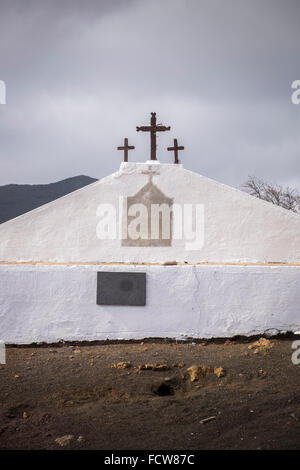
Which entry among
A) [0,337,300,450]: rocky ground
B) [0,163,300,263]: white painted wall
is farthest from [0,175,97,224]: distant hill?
[0,337,300,450]: rocky ground

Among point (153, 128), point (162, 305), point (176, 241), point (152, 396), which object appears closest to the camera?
point (152, 396)

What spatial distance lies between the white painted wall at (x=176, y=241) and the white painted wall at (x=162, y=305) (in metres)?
2.23

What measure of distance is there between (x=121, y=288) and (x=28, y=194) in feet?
139

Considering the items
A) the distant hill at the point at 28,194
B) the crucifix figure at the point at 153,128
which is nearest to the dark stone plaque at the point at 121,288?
the crucifix figure at the point at 153,128

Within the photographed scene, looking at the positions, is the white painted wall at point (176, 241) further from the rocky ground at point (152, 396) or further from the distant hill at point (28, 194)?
the distant hill at point (28, 194)

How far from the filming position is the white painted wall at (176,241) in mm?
8789

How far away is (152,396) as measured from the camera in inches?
175

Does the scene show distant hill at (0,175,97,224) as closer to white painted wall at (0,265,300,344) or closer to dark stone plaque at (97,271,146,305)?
white painted wall at (0,265,300,344)

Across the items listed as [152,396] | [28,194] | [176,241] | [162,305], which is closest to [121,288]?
[162,305]

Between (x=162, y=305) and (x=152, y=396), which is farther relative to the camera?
(x=162, y=305)

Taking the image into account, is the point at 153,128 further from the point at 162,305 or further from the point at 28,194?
the point at 28,194

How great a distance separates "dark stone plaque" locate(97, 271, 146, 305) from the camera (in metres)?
6.48

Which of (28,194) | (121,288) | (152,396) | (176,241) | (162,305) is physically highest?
(28,194)

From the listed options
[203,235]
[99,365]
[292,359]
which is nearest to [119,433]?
[99,365]
